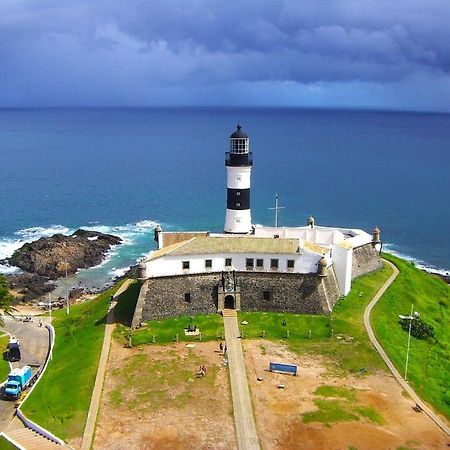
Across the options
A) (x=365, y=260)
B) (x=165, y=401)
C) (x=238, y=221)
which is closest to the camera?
(x=165, y=401)

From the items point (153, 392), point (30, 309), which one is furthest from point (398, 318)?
point (30, 309)

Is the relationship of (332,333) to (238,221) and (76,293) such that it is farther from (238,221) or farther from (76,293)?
(76,293)

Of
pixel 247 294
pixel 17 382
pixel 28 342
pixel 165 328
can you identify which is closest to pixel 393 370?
pixel 247 294

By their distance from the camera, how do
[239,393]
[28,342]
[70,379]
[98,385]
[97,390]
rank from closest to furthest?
[239,393] < [97,390] < [98,385] < [70,379] < [28,342]

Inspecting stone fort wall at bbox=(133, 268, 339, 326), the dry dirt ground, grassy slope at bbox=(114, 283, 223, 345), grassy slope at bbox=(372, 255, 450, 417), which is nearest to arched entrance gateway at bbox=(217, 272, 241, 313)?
stone fort wall at bbox=(133, 268, 339, 326)

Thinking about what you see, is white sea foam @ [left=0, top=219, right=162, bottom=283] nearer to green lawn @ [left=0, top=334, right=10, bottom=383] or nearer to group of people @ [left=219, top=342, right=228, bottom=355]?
green lawn @ [left=0, top=334, right=10, bottom=383]

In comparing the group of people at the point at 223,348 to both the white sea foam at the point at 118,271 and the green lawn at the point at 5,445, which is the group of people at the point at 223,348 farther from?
the white sea foam at the point at 118,271

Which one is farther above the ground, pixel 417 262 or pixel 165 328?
pixel 165 328
